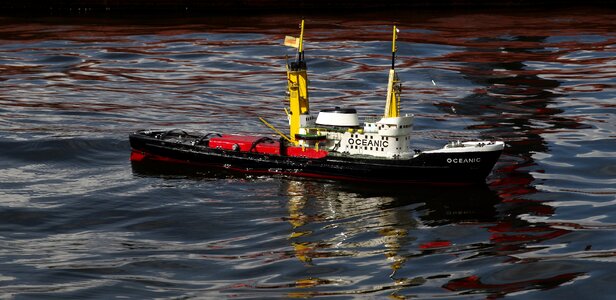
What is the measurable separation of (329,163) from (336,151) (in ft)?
3.15

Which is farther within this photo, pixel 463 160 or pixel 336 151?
pixel 336 151

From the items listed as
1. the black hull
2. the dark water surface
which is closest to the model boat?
the black hull

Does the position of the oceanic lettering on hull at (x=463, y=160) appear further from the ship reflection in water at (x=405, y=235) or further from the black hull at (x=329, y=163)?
the ship reflection in water at (x=405, y=235)

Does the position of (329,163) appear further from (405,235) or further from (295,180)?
(405,235)

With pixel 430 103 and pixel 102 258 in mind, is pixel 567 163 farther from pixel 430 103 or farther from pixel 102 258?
pixel 102 258

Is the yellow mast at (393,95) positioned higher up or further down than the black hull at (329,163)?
higher up

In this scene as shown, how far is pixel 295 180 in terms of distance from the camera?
4222 centimetres

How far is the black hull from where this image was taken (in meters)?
40.6

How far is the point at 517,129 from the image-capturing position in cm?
5122

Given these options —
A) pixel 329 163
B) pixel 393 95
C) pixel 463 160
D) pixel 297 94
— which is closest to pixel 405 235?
pixel 463 160

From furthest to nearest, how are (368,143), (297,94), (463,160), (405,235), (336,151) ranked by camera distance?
(297,94), (336,151), (368,143), (463,160), (405,235)

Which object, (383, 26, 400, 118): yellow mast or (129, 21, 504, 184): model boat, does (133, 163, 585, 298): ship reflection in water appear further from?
(383, 26, 400, 118): yellow mast

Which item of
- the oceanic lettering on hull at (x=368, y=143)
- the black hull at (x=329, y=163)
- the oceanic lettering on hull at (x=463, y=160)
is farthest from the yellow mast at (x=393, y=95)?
the oceanic lettering on hull at (x=463, y=160)

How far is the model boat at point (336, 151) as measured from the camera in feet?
133
